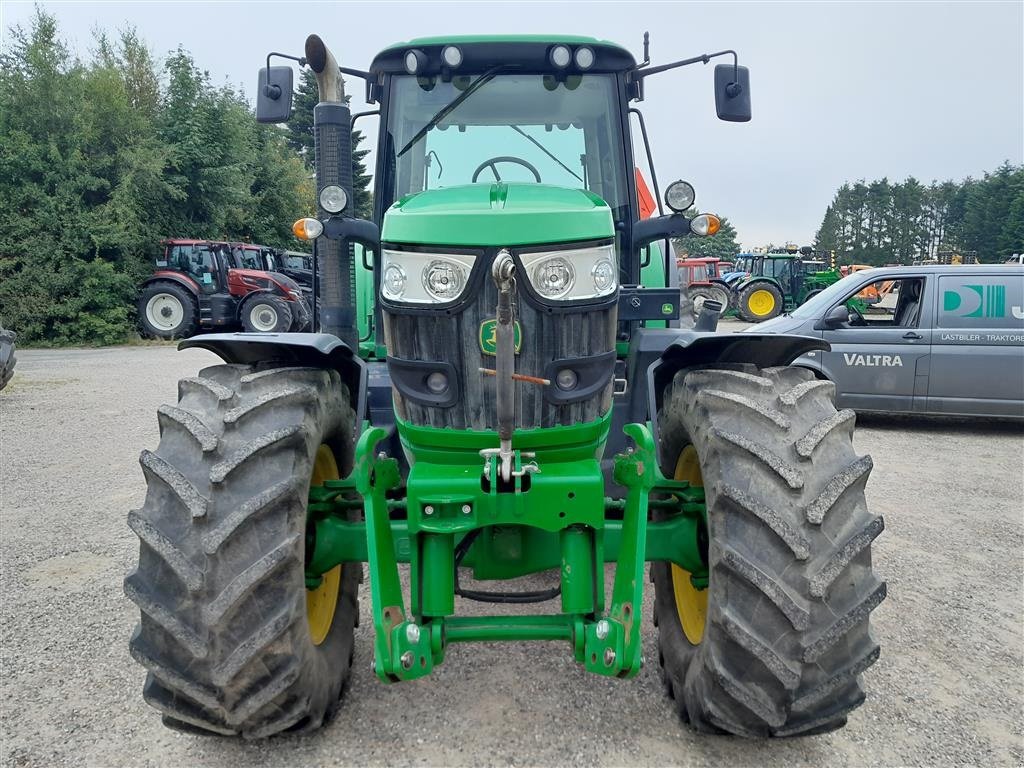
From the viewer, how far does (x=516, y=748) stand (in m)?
2.63

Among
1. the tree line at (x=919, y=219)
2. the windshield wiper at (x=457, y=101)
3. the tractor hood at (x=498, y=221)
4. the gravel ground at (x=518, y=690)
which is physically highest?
the tree line at (x=919, y=219)

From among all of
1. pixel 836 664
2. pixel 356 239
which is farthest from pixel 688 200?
pixel 836 664

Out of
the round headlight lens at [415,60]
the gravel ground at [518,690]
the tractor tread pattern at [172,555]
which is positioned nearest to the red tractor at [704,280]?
the gravel ground at [518,690]

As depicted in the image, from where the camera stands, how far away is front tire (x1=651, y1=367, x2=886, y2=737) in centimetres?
223

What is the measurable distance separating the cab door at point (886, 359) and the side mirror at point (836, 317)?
0.07 m

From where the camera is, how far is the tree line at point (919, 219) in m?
64.0

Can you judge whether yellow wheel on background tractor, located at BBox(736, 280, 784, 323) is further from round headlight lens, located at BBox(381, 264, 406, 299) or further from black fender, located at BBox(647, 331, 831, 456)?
round headlight lens, located at BBox(381, 264, 406, 299)

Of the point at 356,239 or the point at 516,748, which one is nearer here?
the point at 516,748

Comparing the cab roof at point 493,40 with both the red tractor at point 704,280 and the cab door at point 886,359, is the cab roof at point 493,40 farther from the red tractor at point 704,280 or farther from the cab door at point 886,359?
the red tractor at point 704,280

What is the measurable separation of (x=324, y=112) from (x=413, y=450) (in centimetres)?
167

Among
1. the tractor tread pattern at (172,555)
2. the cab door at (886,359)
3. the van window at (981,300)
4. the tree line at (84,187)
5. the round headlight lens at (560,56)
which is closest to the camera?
the tractor tread pattern at (172,555)

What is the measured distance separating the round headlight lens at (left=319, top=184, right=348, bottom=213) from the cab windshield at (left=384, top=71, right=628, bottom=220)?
81 centimetres

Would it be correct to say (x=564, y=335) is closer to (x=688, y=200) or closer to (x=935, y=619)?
(x=688, y=200)

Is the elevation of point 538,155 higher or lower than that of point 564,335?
higher
